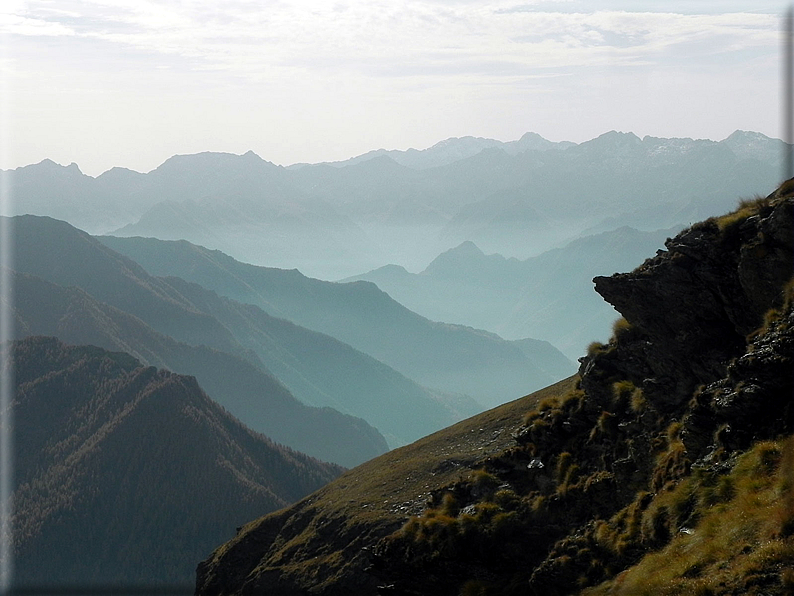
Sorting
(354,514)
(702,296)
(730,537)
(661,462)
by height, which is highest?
(702,296)

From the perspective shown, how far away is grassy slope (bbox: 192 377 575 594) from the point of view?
157 ft

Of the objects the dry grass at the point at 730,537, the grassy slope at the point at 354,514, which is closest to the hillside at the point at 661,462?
the dry grass at the point at 730,537

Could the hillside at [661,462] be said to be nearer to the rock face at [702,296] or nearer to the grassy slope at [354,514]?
the rock face at [702,296]

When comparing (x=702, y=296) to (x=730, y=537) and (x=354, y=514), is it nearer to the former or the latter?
(x=730, y=537)

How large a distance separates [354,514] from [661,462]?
3434 cm

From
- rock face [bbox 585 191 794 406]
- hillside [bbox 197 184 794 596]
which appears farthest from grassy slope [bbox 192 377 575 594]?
rock face [bbox 585 191 794 406]

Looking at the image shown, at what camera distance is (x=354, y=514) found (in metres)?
53.2

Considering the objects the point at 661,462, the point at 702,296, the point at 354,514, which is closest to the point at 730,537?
the point at 661,462

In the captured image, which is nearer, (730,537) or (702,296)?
(730,537)

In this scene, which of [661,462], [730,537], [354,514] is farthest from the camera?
[354,514]

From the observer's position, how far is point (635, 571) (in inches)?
733

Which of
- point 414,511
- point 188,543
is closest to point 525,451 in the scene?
point 414,511

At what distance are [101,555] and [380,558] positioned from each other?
7572 inches

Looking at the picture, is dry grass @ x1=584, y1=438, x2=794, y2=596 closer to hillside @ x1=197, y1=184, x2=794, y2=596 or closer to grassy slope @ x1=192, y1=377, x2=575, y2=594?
hillside @ x1=197, y1=184, x2=794, y2=596
